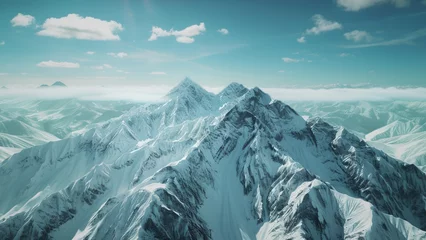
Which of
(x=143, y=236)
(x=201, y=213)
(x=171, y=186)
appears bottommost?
(x=201, y=213)

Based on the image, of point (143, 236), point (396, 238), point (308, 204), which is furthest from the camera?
point (308, 204)

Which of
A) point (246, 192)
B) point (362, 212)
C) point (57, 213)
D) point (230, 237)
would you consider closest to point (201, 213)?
point (230, 237)

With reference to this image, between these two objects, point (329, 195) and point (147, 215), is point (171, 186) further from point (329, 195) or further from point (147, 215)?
point (329, 195)

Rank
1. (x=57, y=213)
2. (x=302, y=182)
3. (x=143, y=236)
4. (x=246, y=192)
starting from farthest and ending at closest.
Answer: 1. (x=246, y=192)
2. (x=57, y=213)
3. (x=302, y=182)
4. (x=143, y=236)

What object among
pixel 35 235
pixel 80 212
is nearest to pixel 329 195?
pixel 80 212

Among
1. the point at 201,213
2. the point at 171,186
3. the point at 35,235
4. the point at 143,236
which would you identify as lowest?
the point at 35,235

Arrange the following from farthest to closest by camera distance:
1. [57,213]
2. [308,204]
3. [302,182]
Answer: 1. [57,213]
2. [302,182]
3. [308,204]

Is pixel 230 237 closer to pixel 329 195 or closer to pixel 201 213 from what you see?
pixel 201 213

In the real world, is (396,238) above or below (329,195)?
below

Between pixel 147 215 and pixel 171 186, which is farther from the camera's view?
pixel 171 186
